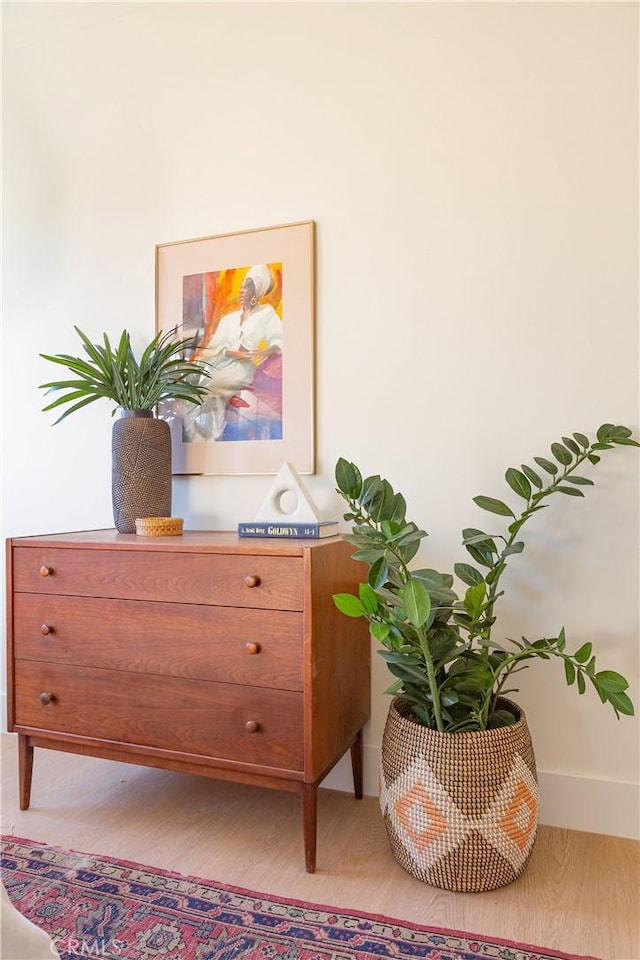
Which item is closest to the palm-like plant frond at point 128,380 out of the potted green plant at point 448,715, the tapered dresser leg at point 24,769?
the potted green plant at point 448,715

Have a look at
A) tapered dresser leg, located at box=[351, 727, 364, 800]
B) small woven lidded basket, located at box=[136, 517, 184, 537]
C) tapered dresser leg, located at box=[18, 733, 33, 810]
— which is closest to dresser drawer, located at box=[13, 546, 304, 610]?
small woven lidded basket, located at box=[136, 517, 184, 537]

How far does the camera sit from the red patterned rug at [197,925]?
1215mm

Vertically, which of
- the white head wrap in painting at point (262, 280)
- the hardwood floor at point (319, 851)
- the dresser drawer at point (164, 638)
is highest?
the white head wrap in painting at point (262, 280)

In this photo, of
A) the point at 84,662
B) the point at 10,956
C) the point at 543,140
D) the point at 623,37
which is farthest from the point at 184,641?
the point at 623,37

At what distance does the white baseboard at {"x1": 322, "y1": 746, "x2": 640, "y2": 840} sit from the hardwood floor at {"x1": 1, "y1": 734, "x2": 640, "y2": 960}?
31 millimetres

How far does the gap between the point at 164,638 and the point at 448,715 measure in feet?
2.44

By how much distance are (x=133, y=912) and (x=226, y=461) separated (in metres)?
1.25

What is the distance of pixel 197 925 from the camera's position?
1.29 metres

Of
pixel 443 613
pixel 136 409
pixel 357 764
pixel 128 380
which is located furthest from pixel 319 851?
pixel 128 380

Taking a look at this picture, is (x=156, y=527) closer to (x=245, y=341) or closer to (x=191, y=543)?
(x=191, y=543)

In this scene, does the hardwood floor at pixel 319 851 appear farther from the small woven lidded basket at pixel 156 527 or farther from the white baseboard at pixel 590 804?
the small woven lidded basket at pixel 156 527

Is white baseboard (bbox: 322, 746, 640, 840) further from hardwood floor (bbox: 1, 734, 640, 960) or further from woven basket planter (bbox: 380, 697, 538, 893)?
woven basket planter (bbox: 380, 697, 538, 893)

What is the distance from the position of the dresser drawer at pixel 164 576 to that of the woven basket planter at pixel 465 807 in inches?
18.1

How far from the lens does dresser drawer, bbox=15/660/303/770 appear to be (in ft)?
4.91
